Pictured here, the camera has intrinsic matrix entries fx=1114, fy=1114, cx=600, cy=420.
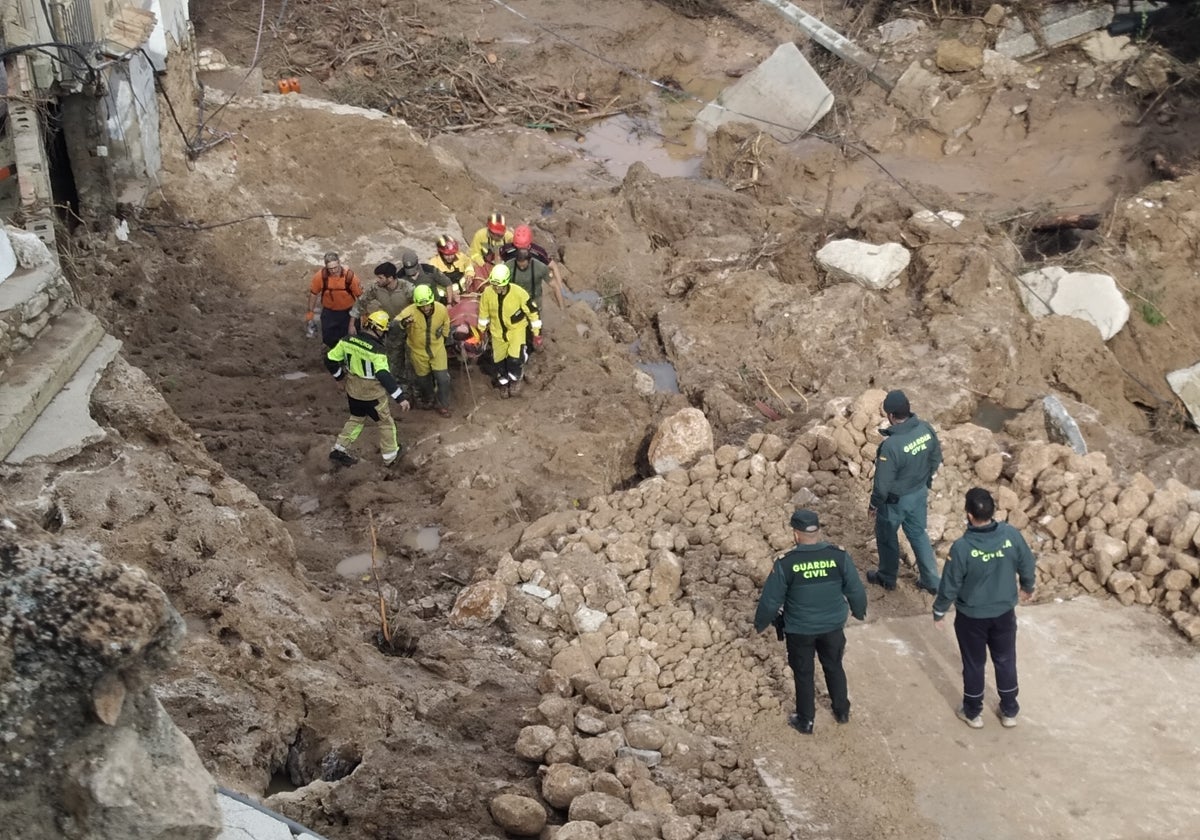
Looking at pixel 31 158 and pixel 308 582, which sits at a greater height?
pixel 31 158

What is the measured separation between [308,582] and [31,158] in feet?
16.6

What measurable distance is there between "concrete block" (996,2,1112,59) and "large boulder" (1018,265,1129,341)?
24.0 ft

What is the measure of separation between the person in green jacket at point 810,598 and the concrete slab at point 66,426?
→ 13.1 ft

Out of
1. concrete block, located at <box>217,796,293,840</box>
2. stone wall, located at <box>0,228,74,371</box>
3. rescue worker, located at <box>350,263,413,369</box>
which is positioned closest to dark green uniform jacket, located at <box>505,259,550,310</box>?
rescue worker, located at <box>350,263,413,369</box>

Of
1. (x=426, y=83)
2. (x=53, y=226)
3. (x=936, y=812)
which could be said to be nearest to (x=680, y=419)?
(x=936, y=812)

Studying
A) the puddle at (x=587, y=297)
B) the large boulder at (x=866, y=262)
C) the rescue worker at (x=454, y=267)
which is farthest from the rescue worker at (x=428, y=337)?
the large boulder at (x=866, y=262)

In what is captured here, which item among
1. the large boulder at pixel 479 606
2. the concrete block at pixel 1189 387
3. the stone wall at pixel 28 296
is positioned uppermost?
the stone wall at pixel 28 296

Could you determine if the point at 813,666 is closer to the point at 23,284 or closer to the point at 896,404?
the point at 896,404

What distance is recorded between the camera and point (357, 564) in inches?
350

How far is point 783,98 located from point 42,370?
13.7 meters

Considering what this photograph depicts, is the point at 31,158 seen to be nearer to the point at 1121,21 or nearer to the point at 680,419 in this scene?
the point at 680,419

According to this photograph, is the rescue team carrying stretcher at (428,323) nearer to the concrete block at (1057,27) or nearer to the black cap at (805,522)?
the black cap at (805,522)

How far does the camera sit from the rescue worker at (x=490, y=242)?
37.5ft

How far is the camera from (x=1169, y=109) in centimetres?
1678
